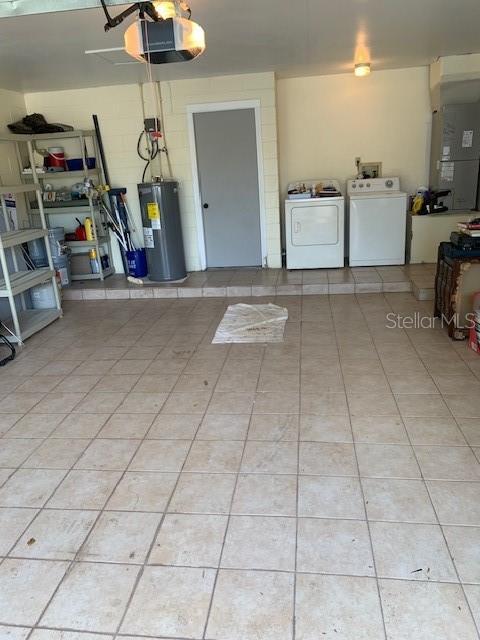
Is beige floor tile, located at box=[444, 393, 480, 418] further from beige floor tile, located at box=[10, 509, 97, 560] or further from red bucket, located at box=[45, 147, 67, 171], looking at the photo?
red bucket, located at box=[45, 147, 67, 171]

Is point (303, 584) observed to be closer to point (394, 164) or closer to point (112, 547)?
point (112, 547)

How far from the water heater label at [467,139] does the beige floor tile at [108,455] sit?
500 cm

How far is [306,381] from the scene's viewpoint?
125 inches

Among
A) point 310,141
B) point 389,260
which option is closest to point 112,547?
point 389,260

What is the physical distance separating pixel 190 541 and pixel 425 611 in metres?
0.85

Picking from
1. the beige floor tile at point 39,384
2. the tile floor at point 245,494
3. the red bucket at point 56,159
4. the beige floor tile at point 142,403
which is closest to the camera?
the tile floor at point 245,494

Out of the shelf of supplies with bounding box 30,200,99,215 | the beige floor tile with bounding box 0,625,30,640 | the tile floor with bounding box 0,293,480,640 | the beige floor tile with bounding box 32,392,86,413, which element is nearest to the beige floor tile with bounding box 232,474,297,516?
the tile floor with bounding box 0,293,480,640

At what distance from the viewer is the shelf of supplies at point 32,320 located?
4.29 metres

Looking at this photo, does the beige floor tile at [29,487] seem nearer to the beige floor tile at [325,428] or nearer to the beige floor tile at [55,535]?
the beige floor tile at [55,535]

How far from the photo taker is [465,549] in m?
1.74

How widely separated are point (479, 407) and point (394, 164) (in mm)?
4159

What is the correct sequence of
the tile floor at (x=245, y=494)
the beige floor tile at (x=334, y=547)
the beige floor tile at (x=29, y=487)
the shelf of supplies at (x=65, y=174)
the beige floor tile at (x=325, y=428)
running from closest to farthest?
the tile floor at (x=245, y=494) < the beige floor tile at (x=334, y=547) < the beige floor tile at (x=29, y=487) < the beige floor tile at (x=325, y=428) < the shelf of supplies at (x=65, y=174)

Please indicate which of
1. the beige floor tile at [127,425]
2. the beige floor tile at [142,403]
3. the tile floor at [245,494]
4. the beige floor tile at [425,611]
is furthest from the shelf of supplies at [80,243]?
the beige floor tile at [425,611]

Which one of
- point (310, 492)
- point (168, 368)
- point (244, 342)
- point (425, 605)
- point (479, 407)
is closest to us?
point (425, 605)
